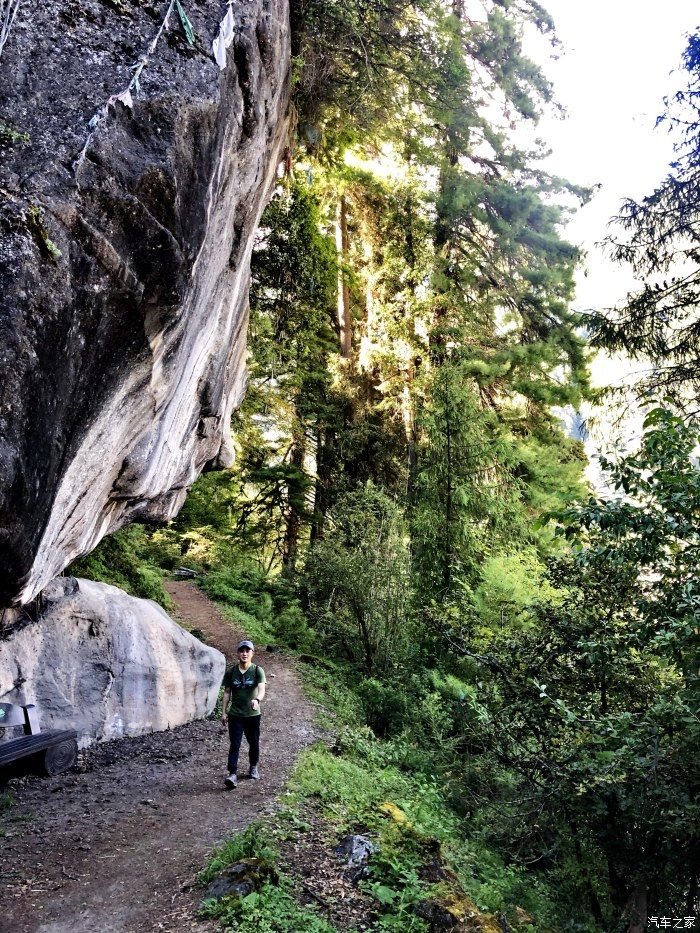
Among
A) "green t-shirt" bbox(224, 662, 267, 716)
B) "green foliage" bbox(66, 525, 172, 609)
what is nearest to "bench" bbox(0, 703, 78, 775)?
"green t-shirt" bbox(224, 662, 267, 716)

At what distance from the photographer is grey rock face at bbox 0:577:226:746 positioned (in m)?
7.37

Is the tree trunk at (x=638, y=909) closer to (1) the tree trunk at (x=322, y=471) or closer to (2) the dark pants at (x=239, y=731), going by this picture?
(2) the dark pants at (x=239, y=731)

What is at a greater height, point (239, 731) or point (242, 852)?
point (239, 731)

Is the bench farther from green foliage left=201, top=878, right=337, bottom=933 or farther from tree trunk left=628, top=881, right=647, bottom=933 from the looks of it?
tree trunk left=628, top=881, right=647, bottom=933

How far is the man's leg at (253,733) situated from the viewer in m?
6.86

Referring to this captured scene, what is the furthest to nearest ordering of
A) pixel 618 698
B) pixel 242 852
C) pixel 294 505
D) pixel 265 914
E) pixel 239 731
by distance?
pixel 294 505, pixel 239 731, pixel 618 698, pixel 242 852, pixel 265 914

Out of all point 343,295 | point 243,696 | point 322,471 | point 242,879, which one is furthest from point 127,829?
point 343,295

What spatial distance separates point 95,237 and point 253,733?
17.8ft

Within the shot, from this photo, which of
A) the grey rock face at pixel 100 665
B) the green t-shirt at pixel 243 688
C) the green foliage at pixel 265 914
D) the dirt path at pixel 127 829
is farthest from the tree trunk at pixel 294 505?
the green foliage at pixel 265 914

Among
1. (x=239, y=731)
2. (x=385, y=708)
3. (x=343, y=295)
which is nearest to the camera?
(x=239, y=731)

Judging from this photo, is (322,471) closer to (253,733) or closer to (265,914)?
(253,733)

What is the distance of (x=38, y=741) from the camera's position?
6.80 meters

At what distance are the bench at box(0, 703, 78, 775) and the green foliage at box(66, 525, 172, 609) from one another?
10.1 feet

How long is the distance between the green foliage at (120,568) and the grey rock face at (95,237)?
3822mm
